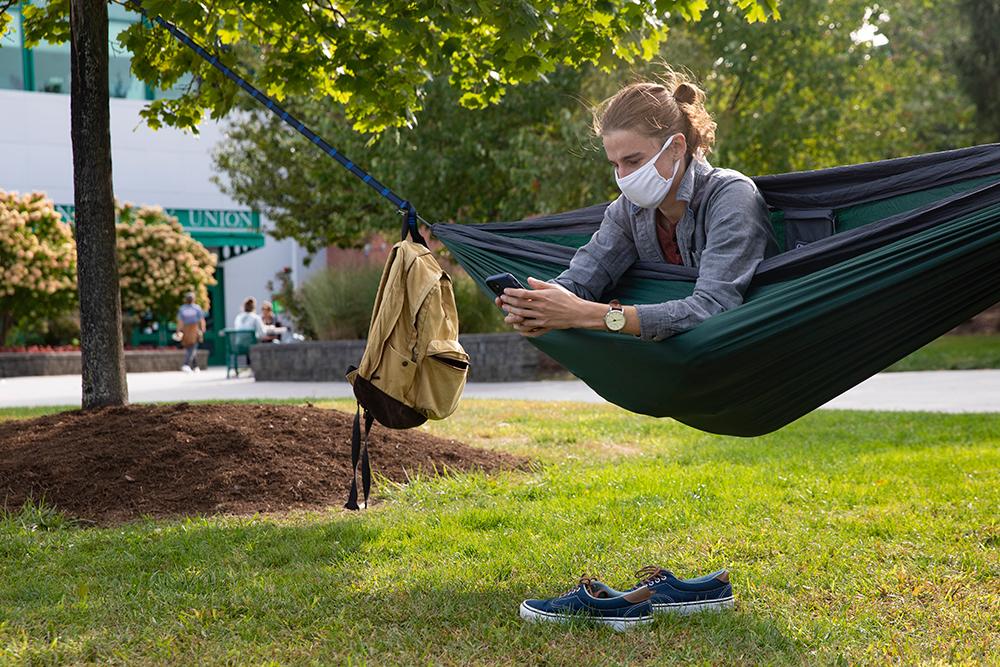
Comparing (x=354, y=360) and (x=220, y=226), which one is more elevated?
(x=220, y=226)

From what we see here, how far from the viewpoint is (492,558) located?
3574 millimetres

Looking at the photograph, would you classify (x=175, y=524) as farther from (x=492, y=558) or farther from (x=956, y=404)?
(x=956, y=404)

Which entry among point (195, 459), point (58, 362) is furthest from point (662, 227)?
point (58, 362)

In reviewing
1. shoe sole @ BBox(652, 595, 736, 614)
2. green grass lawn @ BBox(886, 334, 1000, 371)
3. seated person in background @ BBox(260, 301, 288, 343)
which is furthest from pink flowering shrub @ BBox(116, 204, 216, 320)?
shoe sole @ BBox(652, 595, 736, 614)

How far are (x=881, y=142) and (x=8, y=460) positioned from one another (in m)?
14.3

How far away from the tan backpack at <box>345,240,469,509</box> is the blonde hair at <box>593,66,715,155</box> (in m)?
0.91

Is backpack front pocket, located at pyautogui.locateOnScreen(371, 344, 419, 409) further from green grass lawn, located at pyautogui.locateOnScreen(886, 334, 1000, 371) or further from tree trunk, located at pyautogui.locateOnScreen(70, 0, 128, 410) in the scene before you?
green grass lawn, located at pyautogui.locateOnScreen(886, 334, 1000, 371)

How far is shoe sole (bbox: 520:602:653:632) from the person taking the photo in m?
2.87

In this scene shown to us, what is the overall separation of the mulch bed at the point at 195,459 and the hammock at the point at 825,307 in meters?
2.07

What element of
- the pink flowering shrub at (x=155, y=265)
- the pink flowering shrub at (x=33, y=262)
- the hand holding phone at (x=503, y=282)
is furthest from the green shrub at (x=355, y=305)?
the hand holding phone at (x=503, y=282)

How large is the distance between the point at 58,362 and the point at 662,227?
16.6 meters

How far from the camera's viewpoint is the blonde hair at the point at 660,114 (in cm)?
294

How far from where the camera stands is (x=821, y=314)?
8.77ft

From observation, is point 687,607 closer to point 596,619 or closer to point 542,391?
point 596,619
